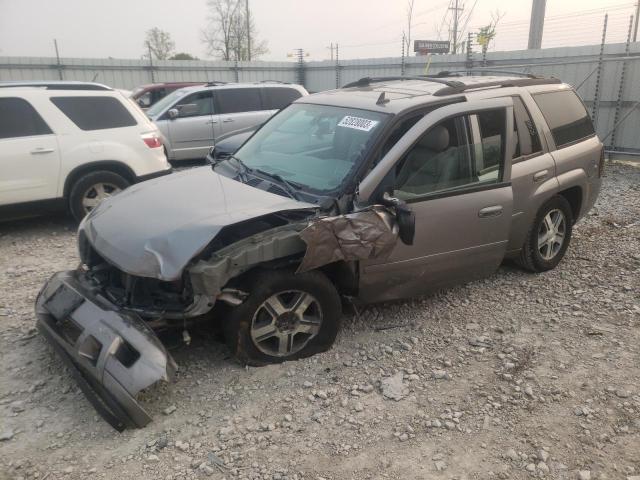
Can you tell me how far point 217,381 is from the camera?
3.45m

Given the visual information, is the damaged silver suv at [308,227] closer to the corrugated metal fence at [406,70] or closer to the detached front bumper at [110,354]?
the detached front bumper at [110,354]

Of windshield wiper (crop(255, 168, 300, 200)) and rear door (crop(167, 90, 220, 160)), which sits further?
rear door (crop(167, 90, 220, 160))

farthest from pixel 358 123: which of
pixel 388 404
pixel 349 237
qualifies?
pixel 388 404

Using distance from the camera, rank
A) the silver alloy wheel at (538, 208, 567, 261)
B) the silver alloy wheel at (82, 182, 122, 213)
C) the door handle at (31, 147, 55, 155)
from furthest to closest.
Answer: the silver alloy wheel at (82, 182, 122, 213) → the door handle at (31, 147, 55, 155) → the silver alloy wheel at (538, 208, 567, 261)

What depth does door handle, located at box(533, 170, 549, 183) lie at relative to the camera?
4.59 m

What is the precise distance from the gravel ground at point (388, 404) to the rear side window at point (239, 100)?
7.24 meters

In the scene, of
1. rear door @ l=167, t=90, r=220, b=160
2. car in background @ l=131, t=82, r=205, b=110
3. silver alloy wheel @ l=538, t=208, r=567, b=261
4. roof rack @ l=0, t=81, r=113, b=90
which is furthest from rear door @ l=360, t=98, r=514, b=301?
car in background @ l=131, t=82, r=205, b=110

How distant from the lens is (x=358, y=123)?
3.95 m

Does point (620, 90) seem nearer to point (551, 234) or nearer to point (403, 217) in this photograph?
point (551, 234)

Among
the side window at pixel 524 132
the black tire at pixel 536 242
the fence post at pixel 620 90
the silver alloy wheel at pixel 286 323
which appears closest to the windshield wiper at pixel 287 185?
the silver alloy wheel at pixel 286 323

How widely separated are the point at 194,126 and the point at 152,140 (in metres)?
3.97

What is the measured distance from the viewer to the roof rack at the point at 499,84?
4.14m

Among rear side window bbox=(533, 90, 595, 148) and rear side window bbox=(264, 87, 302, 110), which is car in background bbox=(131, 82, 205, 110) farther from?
rear side window bbox=(533, 90, 595, 148)

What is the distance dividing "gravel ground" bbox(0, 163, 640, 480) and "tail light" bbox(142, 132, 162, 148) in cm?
292
